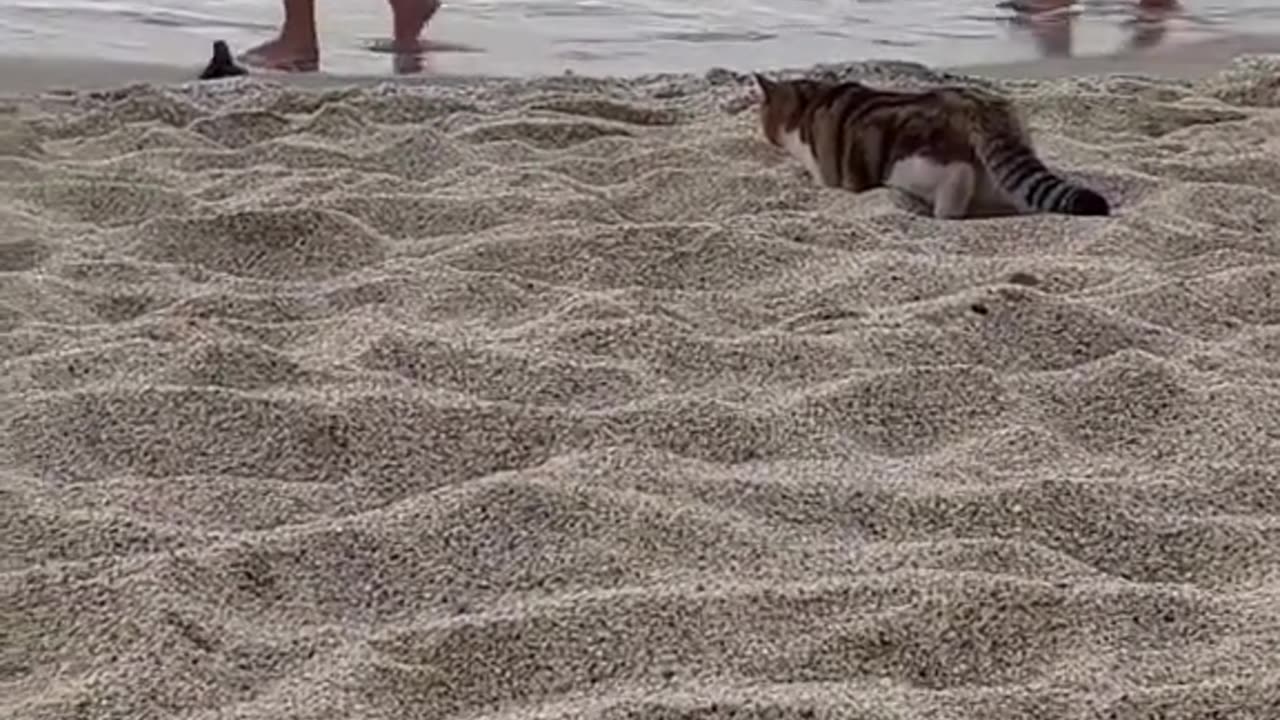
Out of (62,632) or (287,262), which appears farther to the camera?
(287,262)

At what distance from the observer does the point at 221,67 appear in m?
3.91

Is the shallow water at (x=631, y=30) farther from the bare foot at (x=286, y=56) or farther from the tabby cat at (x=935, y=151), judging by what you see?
the tabby cat at (x=935, y=151)

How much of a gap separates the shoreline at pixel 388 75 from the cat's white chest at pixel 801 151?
2.90 ft

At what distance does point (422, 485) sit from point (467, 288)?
24.8 inches

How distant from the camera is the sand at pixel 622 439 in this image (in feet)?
4.91

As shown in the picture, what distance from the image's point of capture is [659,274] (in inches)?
102

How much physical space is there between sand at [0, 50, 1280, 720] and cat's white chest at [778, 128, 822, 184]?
3 cm

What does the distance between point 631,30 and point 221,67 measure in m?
1.19

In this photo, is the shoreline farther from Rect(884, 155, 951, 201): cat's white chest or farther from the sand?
Rect(884, 155, 951, 201): cat's white chest

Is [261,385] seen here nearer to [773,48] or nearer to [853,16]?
[773,48]

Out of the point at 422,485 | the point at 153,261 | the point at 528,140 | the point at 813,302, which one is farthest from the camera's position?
the point at 528,140

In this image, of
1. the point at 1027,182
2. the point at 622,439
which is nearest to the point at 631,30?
the point at 1027,182

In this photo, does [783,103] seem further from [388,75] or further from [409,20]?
[409,20]

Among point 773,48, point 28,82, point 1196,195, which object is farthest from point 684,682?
point 773,48
